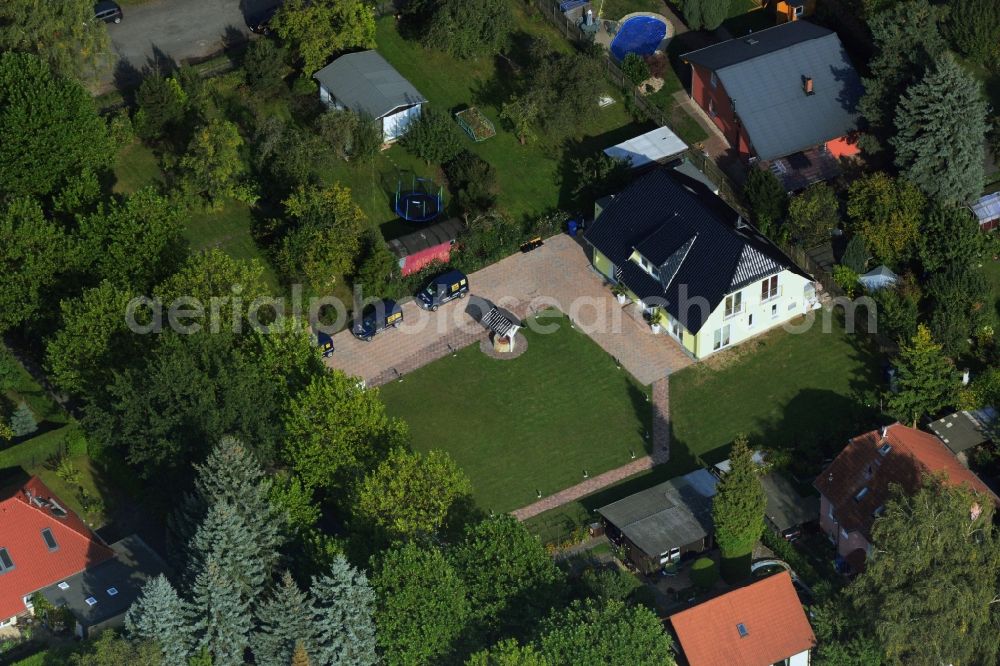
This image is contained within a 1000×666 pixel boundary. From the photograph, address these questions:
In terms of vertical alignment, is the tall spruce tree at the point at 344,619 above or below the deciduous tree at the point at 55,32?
below

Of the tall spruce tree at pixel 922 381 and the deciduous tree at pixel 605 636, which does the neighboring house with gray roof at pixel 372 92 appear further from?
the deciduous tree at pixel 605 636

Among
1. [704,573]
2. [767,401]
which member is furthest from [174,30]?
[704,573]

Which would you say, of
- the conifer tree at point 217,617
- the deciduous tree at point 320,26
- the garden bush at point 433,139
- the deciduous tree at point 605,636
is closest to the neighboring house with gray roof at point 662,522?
the deciduous tree at point 605,636

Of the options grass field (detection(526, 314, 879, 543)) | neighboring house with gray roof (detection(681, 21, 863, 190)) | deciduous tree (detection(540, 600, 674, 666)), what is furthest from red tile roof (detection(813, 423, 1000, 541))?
neighboring house with gray roof (detection(681, 21, 863, 190))

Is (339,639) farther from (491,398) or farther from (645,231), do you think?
(645,231)

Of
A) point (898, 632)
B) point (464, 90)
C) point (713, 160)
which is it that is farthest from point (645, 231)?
point (898, 632)

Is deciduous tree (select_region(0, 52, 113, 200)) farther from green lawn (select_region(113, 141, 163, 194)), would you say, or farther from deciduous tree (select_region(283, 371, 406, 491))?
deciduous tree (select_region(283, 371, 406, 491))
